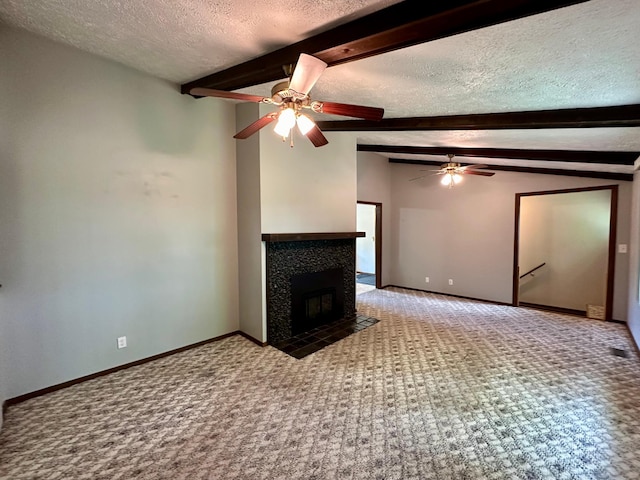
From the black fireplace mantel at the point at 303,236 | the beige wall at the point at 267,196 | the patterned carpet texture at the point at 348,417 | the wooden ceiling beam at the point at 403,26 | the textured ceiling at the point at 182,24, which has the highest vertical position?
the textured ceiling at the point at 182,24

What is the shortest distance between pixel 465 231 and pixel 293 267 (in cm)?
395

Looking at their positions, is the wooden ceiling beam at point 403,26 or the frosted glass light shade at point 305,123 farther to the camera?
the frosted glass light shade at point 305,123

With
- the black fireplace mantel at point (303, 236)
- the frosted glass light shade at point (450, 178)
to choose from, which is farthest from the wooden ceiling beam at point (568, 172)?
the black fireplace mantel at point (303, 236)

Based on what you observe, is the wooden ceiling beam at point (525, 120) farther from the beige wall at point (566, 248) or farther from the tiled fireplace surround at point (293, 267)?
the beige wall at point (566, 248)

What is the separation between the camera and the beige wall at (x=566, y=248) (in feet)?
19.9

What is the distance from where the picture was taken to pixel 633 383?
9.83 feet

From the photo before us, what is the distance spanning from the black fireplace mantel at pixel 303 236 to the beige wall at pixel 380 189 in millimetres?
2021

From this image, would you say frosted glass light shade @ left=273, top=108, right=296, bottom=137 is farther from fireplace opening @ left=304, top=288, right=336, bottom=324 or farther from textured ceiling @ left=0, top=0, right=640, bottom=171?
fireplace opening @ left=304, top=288, right=336, bottom=324

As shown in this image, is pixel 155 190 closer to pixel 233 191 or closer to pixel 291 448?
pixel 233 191

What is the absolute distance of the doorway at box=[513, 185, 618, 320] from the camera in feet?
19.7

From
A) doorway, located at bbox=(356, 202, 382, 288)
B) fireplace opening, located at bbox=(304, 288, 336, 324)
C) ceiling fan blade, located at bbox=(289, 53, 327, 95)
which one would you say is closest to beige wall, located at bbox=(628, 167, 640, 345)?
fireplace opening, located at bbox=(304, 288, 336, 324)

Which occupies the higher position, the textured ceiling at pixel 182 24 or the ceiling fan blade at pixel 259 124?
the textured ceiling at pixel 182 24

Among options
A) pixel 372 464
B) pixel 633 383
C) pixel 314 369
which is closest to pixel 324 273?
pixel 314 369

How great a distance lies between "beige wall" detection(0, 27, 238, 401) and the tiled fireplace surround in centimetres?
70
